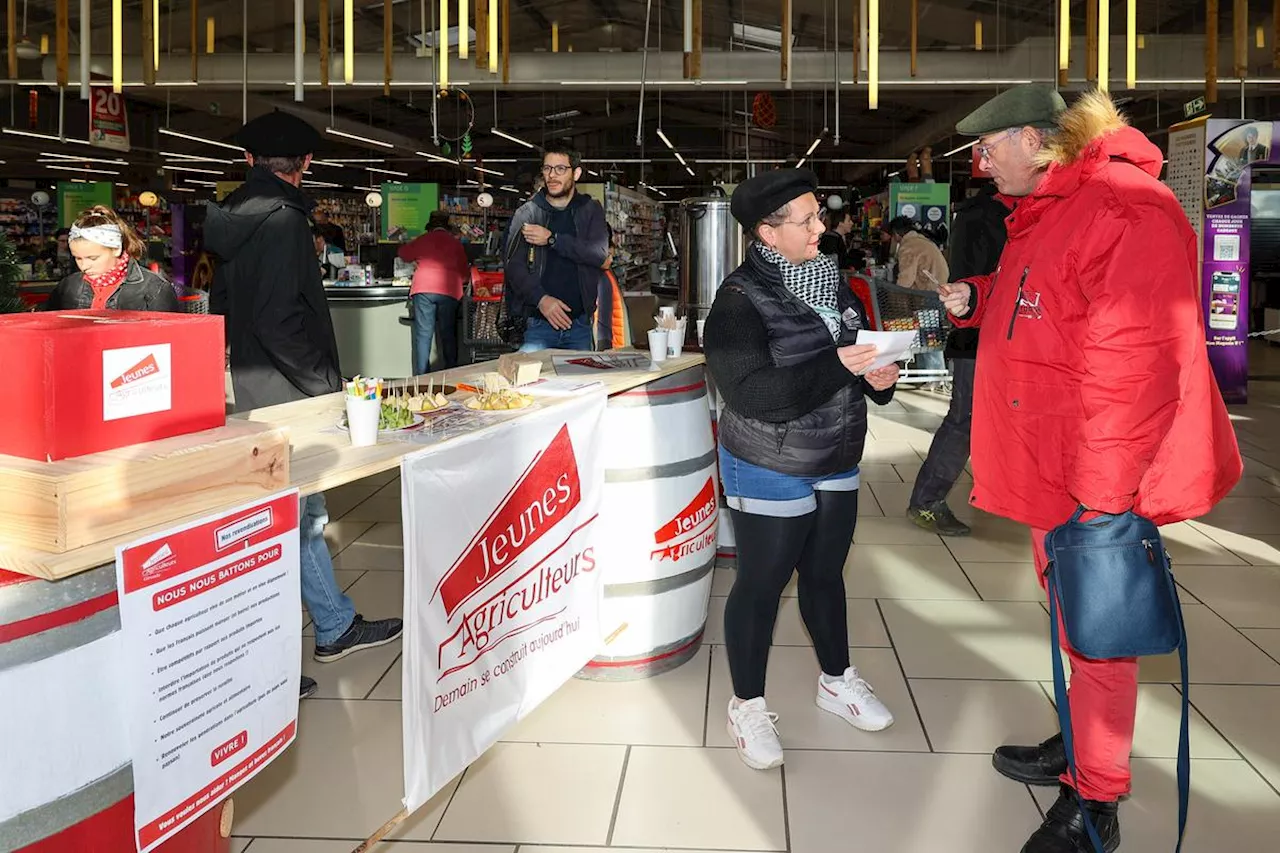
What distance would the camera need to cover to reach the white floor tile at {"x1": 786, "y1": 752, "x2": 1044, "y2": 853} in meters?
2.29

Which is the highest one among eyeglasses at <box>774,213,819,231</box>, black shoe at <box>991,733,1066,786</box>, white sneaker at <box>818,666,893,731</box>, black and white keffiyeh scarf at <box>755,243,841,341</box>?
eyeglasses at <box>774,213,819,231</box>

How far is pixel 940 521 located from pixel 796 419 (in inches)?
106

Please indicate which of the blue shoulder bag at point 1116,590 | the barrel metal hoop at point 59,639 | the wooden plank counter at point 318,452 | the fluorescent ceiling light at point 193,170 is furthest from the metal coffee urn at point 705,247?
the fluorescent ceiling light at point 193,170

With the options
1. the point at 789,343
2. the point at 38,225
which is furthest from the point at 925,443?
the point at 38,225

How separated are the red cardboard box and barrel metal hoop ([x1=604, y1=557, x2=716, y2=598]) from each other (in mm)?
1552

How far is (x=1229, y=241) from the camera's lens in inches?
344

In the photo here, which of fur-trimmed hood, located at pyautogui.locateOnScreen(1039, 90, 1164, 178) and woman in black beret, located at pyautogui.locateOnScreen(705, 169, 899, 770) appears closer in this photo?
fur-trimmed hood, located at pyautogui.locateOnScreen(1039, 90, 1164, 178)

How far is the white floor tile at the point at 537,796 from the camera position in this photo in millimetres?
2338

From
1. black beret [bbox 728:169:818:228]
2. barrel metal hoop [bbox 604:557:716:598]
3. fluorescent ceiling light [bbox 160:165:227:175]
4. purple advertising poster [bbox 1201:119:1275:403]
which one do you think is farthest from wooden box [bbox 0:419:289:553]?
fluorescent ceiling light [bbox 160:165:227:175]

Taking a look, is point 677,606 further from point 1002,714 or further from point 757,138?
point 757,138

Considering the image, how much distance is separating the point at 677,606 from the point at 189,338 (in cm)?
186

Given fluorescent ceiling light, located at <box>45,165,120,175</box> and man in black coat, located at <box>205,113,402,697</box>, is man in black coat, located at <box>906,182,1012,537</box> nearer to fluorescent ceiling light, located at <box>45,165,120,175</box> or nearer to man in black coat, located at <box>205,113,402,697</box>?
man in black coat, located at <box>205,113,402,697</box>

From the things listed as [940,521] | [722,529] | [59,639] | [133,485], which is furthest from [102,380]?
[940,521]

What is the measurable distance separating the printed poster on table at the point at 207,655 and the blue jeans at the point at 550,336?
2.40 meters
